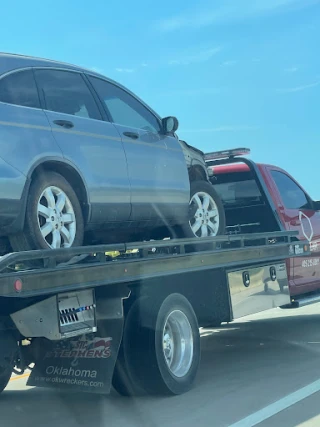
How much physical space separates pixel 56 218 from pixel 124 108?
6.17 ft

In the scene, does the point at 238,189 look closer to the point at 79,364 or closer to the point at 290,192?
the point at 290,192

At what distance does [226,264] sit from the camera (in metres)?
7.05

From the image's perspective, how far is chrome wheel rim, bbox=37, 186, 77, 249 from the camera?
214 inches

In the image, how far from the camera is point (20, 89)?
5.75m

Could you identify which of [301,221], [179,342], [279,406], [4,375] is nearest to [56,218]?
[179,342]

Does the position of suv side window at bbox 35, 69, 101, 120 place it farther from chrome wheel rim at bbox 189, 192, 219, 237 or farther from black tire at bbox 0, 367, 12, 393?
black tire at bbox 0, 367, 12, 393

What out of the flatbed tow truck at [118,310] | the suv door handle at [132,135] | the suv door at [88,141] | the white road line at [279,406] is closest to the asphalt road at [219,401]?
the white road line at [279,406]

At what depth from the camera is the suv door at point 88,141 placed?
5875mm

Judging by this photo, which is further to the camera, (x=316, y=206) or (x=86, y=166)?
(x=316, y=206)

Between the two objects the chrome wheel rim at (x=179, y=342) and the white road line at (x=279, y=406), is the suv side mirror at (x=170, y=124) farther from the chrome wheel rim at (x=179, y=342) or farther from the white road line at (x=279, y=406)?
the white road line at (x=279, y=406)

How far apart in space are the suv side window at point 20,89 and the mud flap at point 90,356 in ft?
5.71

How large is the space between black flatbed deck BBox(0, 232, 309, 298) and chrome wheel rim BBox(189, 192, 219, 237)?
0.35 metres

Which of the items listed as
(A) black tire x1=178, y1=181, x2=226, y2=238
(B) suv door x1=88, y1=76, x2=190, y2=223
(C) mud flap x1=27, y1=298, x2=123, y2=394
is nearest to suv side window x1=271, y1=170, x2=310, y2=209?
(A) black tire x1=178, y1=181, x2=226, y2=238

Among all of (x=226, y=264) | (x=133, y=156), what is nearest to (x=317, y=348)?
(x=226, y=264)
